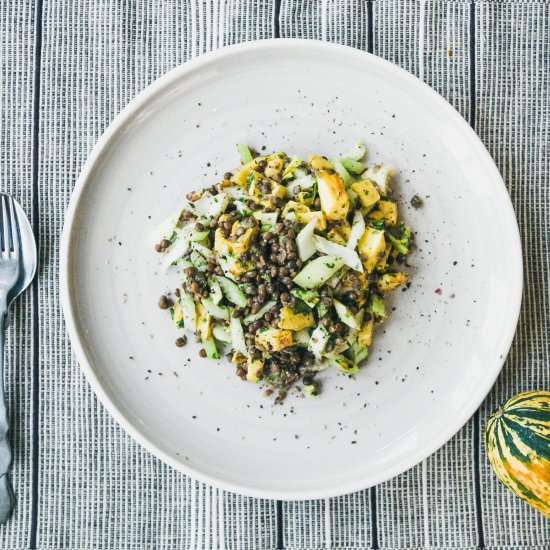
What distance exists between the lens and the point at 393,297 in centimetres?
183

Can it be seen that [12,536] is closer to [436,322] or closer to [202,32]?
[436,322]

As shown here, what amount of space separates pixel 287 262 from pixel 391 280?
0.31 meters

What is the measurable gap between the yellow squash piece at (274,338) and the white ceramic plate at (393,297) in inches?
7.6

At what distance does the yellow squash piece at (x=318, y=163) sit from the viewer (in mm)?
1760

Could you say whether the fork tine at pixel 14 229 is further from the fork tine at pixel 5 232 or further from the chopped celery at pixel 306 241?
the chopped celery at pixel 306 241

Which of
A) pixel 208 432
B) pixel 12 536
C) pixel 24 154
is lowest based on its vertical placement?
pixel 12 536

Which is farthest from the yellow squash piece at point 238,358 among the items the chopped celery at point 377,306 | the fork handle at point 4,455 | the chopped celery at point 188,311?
the fork handle at point 4,455

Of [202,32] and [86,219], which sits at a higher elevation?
[202,32]

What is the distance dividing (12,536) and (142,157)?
1290 millimetres

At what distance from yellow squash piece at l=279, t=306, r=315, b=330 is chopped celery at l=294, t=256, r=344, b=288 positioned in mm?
84

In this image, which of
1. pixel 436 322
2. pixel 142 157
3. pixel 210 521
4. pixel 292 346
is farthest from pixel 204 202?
pixel 210 521

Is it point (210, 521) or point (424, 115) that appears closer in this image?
point (424, 115)

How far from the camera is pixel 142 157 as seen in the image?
6.07 ft

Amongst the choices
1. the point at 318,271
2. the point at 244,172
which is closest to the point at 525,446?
the point at 318,271
